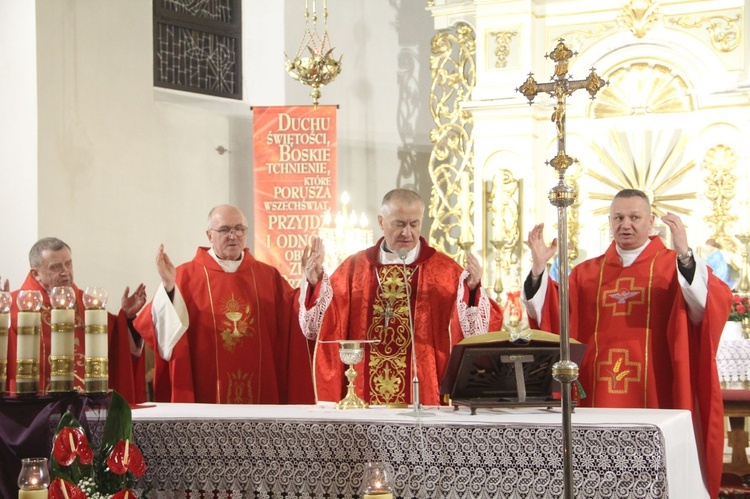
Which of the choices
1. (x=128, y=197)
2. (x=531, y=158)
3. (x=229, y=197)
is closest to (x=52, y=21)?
(x=128, y=197)

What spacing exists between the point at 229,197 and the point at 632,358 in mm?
7569

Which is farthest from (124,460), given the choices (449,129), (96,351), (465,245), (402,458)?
(449,129)

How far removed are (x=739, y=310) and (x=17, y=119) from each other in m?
7.11

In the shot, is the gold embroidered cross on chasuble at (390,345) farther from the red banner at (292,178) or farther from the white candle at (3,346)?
the red banner at (292,178)

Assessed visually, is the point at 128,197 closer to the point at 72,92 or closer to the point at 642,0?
the point at 72,92

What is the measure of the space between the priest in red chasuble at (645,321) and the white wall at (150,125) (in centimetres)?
613

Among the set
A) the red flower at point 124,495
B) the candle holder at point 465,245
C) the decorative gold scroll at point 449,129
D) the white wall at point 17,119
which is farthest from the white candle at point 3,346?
the decorative gold scroll at point 449,129

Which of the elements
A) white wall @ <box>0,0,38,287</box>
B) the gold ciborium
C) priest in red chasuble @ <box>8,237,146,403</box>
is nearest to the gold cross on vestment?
the gold ciborium

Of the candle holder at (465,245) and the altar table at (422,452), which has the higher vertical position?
the candle holder at (465,245)

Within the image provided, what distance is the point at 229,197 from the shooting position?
12719 millimetres

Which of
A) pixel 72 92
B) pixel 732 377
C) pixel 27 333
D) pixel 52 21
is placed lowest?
pixel 732 377

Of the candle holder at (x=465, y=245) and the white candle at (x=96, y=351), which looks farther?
the candle holder at (x=465, y=245)

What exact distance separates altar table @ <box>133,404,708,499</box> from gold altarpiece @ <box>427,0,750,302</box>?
6614 mm

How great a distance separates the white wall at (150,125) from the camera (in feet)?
34.6
